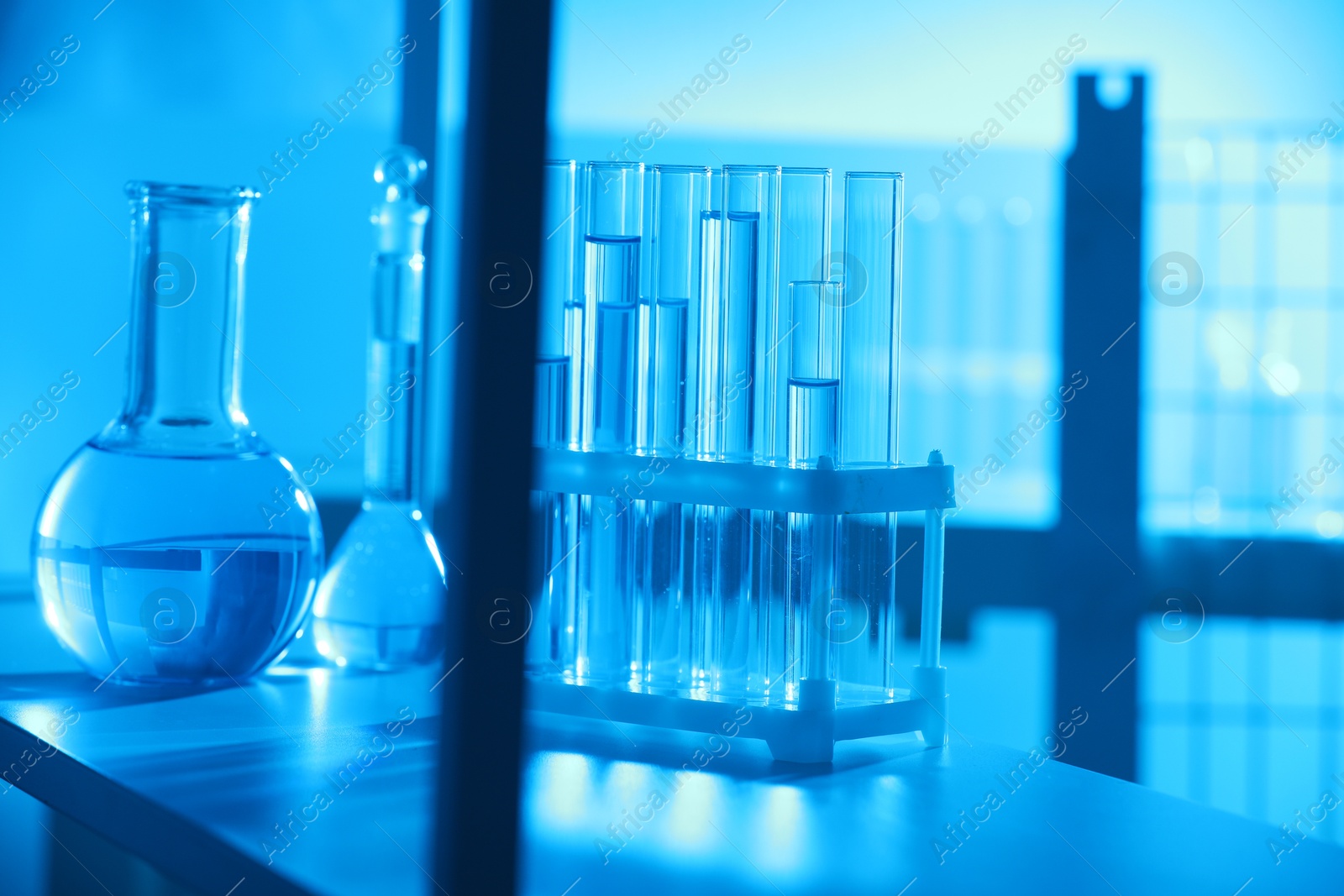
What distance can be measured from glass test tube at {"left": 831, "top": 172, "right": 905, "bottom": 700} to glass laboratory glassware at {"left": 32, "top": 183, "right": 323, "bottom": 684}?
1.03 feet

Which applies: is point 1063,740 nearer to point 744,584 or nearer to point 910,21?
point 744,584

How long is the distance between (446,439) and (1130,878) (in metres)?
0.30

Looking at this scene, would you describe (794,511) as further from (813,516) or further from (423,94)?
(423,94)

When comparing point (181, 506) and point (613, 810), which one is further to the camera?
point (181, 506)

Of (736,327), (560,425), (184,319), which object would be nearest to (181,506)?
A: (184,319)

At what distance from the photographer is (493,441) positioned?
0.88 feet

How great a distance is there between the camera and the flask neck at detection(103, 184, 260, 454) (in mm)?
658

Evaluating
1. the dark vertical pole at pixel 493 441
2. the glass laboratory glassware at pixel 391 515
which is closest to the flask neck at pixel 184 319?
the glass laboratory glassware at pixel 391 515

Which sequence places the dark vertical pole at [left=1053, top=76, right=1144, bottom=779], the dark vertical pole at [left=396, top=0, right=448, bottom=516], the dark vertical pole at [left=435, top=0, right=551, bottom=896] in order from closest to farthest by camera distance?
the dark vertical pole at [left=435, top=0, right=551, bottom=896], the dark vertical pole at [left=396, top=0, right=448, bottom=516], the dark vertical pole at [left=1053, top=76, right=1144, bottom=779]

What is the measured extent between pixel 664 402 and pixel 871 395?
0.11 metres

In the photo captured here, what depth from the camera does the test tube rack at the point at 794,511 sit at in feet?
1.85

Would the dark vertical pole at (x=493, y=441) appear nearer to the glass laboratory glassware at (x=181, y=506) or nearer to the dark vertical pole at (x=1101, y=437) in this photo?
the glass laboratory glassware at (x=181, y=506)

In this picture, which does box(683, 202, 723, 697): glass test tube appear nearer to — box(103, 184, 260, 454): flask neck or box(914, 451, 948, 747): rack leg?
box(914, 451, 948, 747): rack leg

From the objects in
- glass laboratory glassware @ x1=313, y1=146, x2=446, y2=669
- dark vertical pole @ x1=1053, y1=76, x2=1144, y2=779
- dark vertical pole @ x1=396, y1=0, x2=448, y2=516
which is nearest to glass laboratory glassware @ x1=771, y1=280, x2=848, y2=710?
glass laboratory glassware @ x1=313, y1=146, x2=446, y2=669
